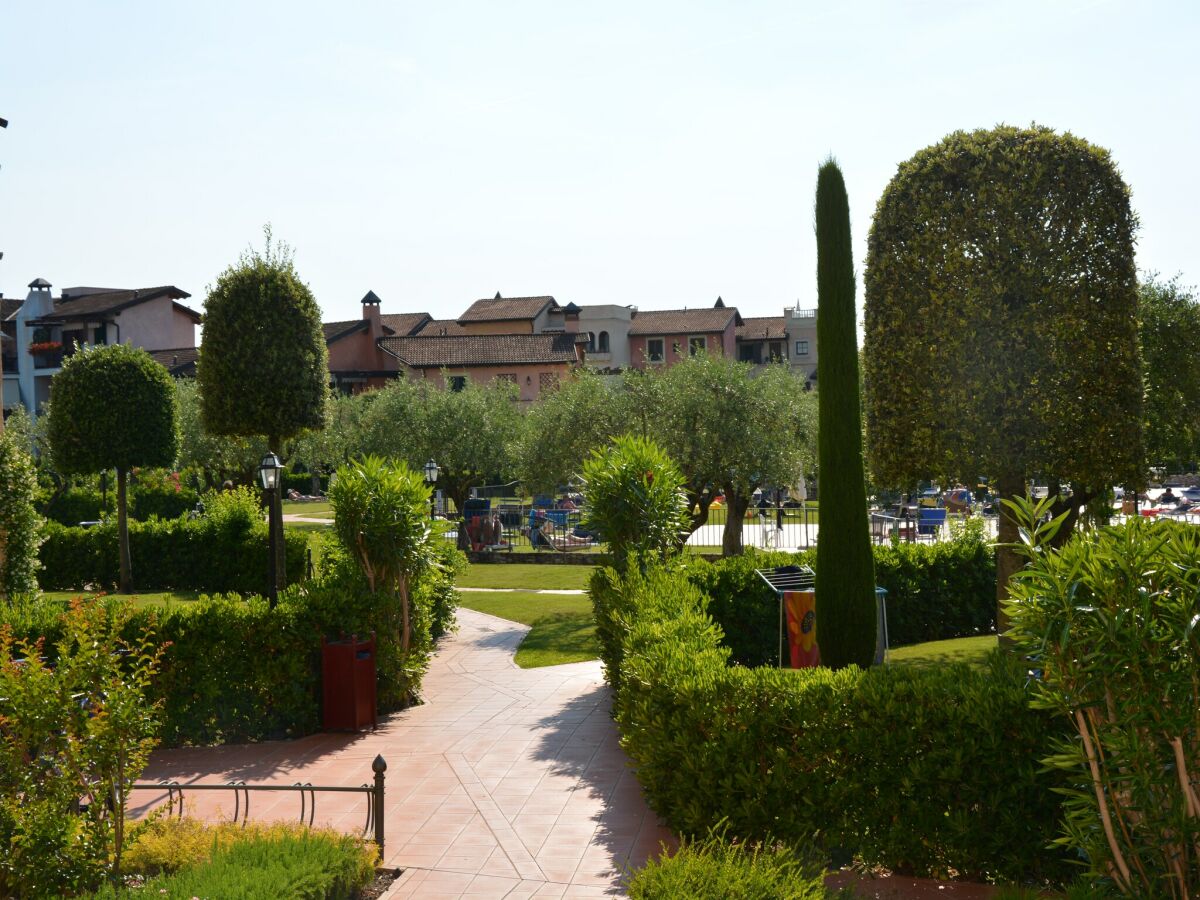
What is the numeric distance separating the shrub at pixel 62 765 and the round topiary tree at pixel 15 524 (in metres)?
8.77

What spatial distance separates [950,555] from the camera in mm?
15703

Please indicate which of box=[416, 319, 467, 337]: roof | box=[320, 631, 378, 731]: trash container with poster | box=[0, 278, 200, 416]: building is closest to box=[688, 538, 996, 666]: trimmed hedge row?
box=[320, 631, 378, 731]: trash container with poster

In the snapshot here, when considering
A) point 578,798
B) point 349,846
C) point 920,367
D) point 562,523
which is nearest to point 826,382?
point 920,367

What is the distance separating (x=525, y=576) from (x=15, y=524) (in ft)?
39.6

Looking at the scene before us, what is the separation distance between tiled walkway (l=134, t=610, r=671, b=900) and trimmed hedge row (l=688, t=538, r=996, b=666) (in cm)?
195

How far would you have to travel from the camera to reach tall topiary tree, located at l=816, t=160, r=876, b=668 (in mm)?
10820

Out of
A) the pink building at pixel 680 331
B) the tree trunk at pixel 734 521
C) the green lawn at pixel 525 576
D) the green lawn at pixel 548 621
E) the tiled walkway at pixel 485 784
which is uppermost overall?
the pink building at pixel 680 331

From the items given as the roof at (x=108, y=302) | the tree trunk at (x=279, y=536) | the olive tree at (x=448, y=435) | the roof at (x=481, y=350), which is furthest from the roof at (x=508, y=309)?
the tree trunk at (x=279, y=536)

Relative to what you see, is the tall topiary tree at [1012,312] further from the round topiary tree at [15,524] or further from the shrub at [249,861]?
the round topiary tree at [15,524]

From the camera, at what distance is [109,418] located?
861 inches

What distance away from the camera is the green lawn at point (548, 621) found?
1537 centimetres

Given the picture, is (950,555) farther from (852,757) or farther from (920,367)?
(852,757)

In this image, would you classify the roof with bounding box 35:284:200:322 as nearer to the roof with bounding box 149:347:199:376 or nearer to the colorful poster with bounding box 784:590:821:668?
the roof with bounding box 149:347:199:376

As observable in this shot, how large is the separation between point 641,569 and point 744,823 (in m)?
5.76
